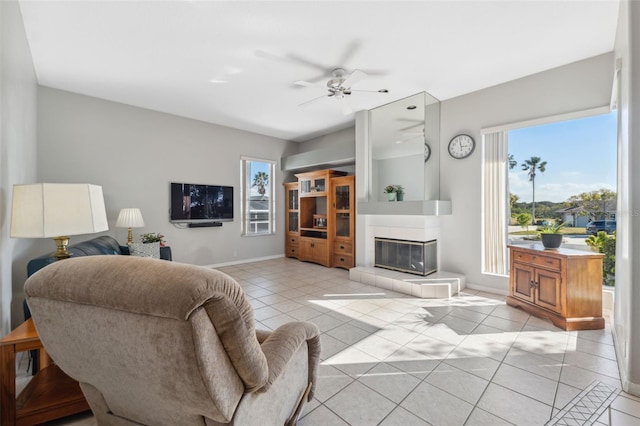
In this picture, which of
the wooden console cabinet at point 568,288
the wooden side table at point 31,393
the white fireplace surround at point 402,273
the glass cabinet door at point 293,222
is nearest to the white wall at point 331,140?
the glass cabinet door at point 293,222

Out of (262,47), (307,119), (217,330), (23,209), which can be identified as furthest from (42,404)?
(307,119)

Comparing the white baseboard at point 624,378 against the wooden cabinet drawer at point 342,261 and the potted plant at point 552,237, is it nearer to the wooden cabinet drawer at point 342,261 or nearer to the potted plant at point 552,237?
the potted plant at point 552,237

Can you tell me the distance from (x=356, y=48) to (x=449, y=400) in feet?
10.4

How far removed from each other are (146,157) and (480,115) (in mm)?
5306

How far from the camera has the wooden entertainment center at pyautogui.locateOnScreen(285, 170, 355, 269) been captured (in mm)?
5551

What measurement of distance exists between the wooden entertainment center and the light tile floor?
6.61 ft

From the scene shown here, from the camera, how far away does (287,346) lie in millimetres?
1292

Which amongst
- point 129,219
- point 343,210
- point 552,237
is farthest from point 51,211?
point 343,210

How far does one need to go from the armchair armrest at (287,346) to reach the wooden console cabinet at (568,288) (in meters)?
2.71

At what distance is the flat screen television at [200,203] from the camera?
16.5 feet

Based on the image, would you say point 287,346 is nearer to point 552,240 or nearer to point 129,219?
point 552,240

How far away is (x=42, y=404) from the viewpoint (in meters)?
1.53

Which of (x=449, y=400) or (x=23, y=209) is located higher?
(x=23, y=209)

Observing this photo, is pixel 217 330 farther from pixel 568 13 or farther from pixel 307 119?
pixel 307 119
